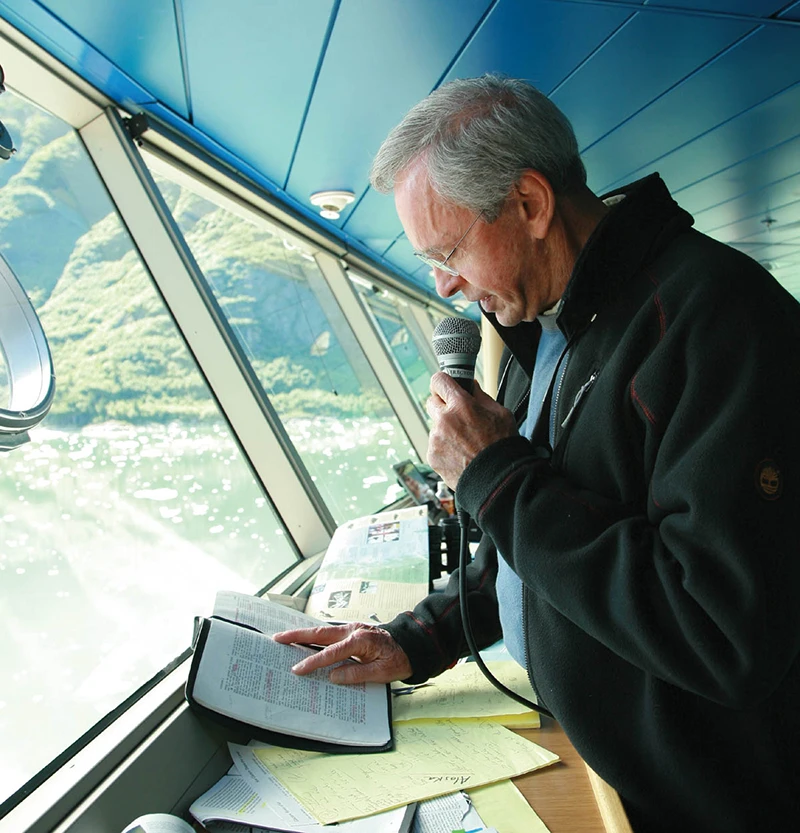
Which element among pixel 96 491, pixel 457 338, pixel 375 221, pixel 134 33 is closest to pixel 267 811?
pixel 457 338

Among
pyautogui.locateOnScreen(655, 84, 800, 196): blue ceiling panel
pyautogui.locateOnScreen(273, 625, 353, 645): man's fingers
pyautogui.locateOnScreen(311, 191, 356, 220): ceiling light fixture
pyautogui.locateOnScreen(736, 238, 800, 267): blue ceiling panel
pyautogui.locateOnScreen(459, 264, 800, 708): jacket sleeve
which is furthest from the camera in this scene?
pyautogui.locateOnScreen(736, 238, 800, 267): blue ceiling panel

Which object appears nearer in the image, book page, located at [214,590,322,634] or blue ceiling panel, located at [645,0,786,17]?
book page, located at [214,590,322,634]

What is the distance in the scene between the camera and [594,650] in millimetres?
948

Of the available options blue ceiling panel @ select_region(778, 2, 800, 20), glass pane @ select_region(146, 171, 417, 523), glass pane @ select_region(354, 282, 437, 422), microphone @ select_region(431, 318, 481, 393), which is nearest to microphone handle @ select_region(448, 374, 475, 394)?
microphone @ select_region(431, 318, 481, 393)

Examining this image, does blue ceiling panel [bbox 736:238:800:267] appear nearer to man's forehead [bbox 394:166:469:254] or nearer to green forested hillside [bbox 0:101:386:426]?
green forested hillside [bbox 0:101:386:426]

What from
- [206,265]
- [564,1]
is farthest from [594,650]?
[206,265]

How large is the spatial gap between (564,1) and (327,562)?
1926 millimetres

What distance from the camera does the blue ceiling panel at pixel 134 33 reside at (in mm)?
1660

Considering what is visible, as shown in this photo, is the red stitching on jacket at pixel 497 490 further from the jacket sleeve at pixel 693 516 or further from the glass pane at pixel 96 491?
the glass pane at pixel 96 491

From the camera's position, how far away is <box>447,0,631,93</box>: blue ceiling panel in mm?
2201

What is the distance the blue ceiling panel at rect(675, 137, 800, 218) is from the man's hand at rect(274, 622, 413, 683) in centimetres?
396

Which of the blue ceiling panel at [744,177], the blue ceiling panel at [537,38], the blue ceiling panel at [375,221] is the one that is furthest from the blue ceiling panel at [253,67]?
the blue ceiling panel at [744,177]

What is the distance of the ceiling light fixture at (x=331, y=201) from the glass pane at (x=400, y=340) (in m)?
1.48

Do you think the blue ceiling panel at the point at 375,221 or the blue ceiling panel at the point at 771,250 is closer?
the blue ceiling panel at the point at 375,221
